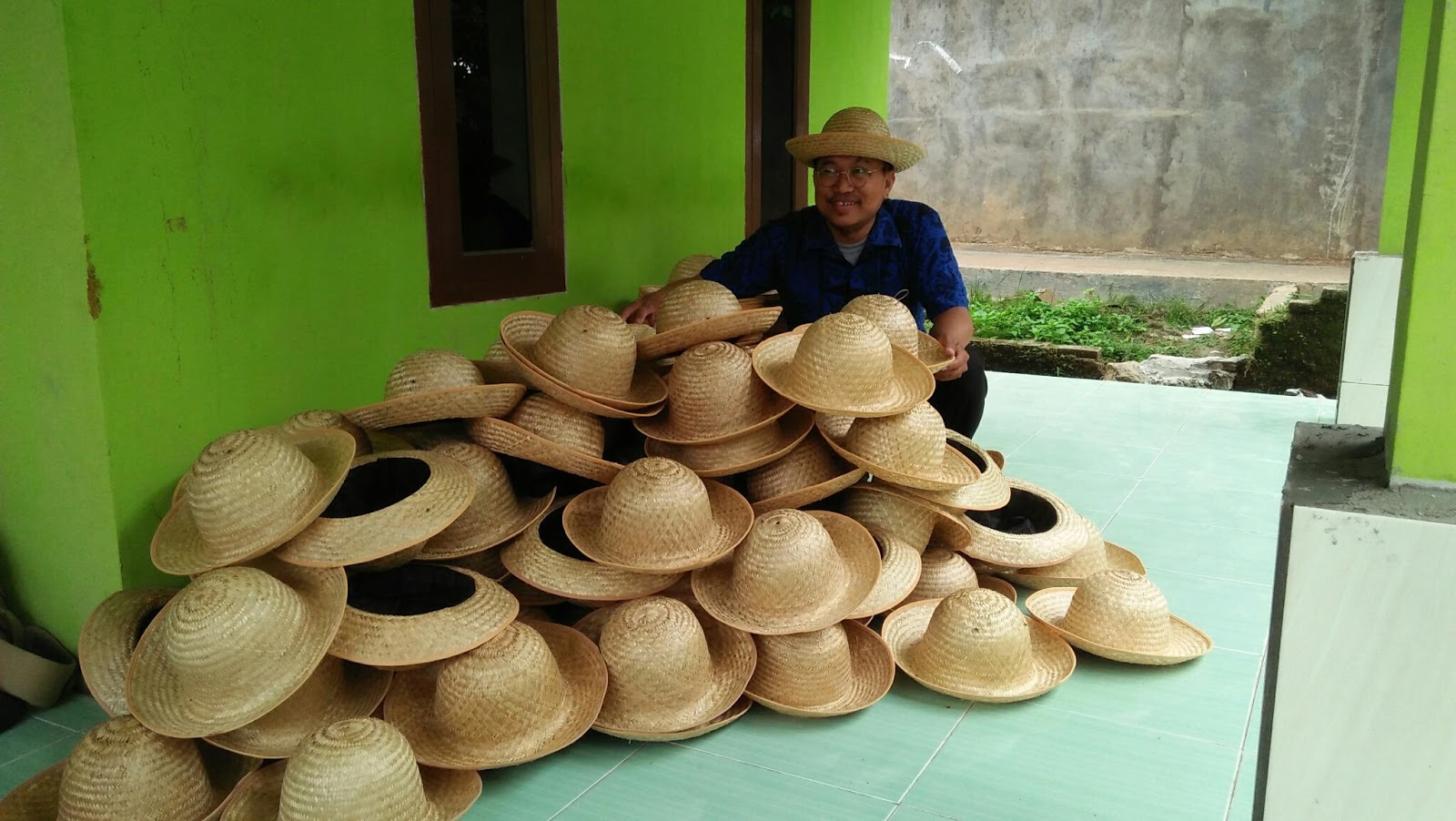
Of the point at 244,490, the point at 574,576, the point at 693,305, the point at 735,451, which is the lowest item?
the point at 574,576

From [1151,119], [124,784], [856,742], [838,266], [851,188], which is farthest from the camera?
[1151,119]

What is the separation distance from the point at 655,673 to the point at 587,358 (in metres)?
0.91

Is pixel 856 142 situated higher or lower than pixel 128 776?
higher

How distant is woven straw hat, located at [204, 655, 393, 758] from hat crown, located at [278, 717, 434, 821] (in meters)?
0.28

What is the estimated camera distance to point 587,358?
9.32 ft

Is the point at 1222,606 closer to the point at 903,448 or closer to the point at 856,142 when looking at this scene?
the point at 903,448

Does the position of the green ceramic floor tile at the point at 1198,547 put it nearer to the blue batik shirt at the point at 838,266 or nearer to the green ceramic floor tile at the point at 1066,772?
the blue batik shirt at the point at 838,266

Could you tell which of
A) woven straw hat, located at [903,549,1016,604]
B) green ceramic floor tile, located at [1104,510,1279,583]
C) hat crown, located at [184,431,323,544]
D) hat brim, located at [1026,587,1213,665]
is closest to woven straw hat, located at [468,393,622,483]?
hat crown, located at [184,431,323,544]

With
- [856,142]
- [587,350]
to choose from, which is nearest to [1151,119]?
[856,142]

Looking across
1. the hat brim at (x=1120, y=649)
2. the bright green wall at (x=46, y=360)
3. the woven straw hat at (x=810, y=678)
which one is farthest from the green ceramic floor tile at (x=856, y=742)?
the bright green wall at (x=46, y=360)

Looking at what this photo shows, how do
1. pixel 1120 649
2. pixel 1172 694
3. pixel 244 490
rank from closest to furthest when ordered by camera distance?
pixel 244 490
pixel 1172 694
pixel 1120 649

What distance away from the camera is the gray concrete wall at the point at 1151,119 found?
488 inches

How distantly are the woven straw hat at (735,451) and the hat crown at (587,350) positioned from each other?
0.24 metres

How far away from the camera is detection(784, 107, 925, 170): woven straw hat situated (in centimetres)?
384
